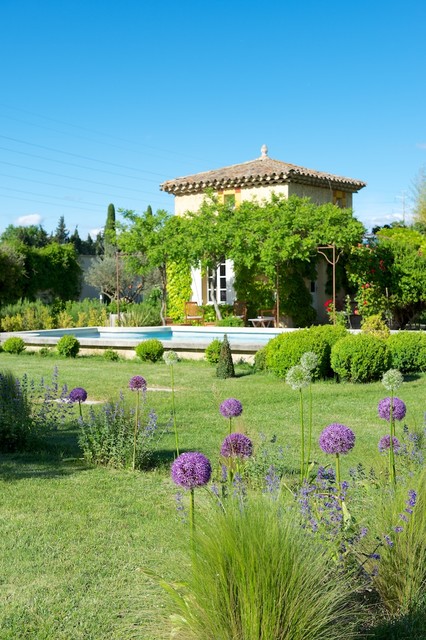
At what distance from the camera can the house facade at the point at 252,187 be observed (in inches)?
862

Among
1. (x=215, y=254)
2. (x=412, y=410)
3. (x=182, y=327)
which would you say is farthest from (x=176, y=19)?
(x=412, y=410)

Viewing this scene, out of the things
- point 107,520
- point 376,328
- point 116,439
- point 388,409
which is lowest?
point 107,520

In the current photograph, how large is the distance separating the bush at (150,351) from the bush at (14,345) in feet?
11.0

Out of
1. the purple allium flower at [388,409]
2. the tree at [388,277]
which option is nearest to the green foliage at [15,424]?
the purple allium flower at [388,409]

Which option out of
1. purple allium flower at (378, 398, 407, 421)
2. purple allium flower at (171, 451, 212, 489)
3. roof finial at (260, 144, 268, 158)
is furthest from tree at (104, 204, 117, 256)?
purple allium flower at (171, 451, 212, 489)

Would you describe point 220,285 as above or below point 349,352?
above

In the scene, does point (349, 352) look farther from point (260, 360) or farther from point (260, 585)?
point (260, 585)

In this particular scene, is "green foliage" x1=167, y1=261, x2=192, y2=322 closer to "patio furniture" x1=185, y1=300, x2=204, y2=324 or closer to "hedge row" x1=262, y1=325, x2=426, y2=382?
"patio furniture" x1=185, y1=300, x2=204, y2=324

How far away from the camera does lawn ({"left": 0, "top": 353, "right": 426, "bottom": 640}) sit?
3.27 m

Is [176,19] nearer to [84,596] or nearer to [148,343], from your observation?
[148,343]

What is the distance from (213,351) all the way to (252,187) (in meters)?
9.79

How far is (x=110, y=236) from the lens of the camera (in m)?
23.7

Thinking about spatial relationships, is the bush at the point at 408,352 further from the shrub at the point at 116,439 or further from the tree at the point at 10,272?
the tree at the point at 10,272

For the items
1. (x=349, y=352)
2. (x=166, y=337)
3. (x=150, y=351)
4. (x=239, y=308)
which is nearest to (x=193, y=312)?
(x=239, y=308)
